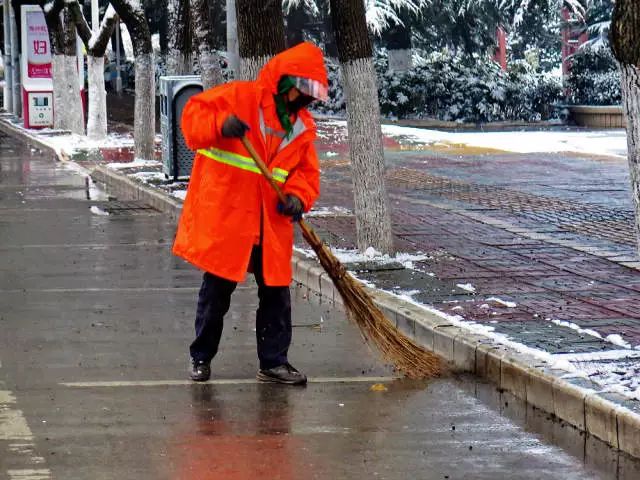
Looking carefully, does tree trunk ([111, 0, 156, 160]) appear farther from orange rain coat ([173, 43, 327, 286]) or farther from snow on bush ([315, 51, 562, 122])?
orange rain coat ([173, 43, 327, 286])

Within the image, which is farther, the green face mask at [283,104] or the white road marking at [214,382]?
the white road marking at [214,382]

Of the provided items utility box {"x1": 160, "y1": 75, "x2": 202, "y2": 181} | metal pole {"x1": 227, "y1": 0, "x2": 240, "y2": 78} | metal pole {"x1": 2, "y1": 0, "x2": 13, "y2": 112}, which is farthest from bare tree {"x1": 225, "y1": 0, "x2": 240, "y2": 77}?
metal pole {"x1": 2, "y1": 0, "x2": 13, "y2": 112}

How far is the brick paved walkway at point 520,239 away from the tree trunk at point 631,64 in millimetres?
1097

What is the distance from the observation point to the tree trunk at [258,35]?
44.1 feet

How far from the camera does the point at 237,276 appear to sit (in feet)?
25.1

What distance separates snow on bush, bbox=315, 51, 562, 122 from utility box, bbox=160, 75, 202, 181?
14167 millimetres

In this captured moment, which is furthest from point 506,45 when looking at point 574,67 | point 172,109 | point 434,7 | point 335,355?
point 335,355

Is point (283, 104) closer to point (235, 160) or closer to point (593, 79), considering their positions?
point (235, 160)

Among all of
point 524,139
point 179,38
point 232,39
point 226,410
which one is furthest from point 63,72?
point 226,410

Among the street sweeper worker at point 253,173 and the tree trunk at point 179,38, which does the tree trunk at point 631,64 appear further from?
the tree trunk at point 179,38

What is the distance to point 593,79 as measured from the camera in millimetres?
32188

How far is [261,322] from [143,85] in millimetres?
14758

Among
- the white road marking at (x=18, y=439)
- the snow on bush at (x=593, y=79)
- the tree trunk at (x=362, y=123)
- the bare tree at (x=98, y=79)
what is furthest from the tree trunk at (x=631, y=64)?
the snow on bush at (x=593, y=79)

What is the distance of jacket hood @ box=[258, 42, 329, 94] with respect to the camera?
7.43 m
